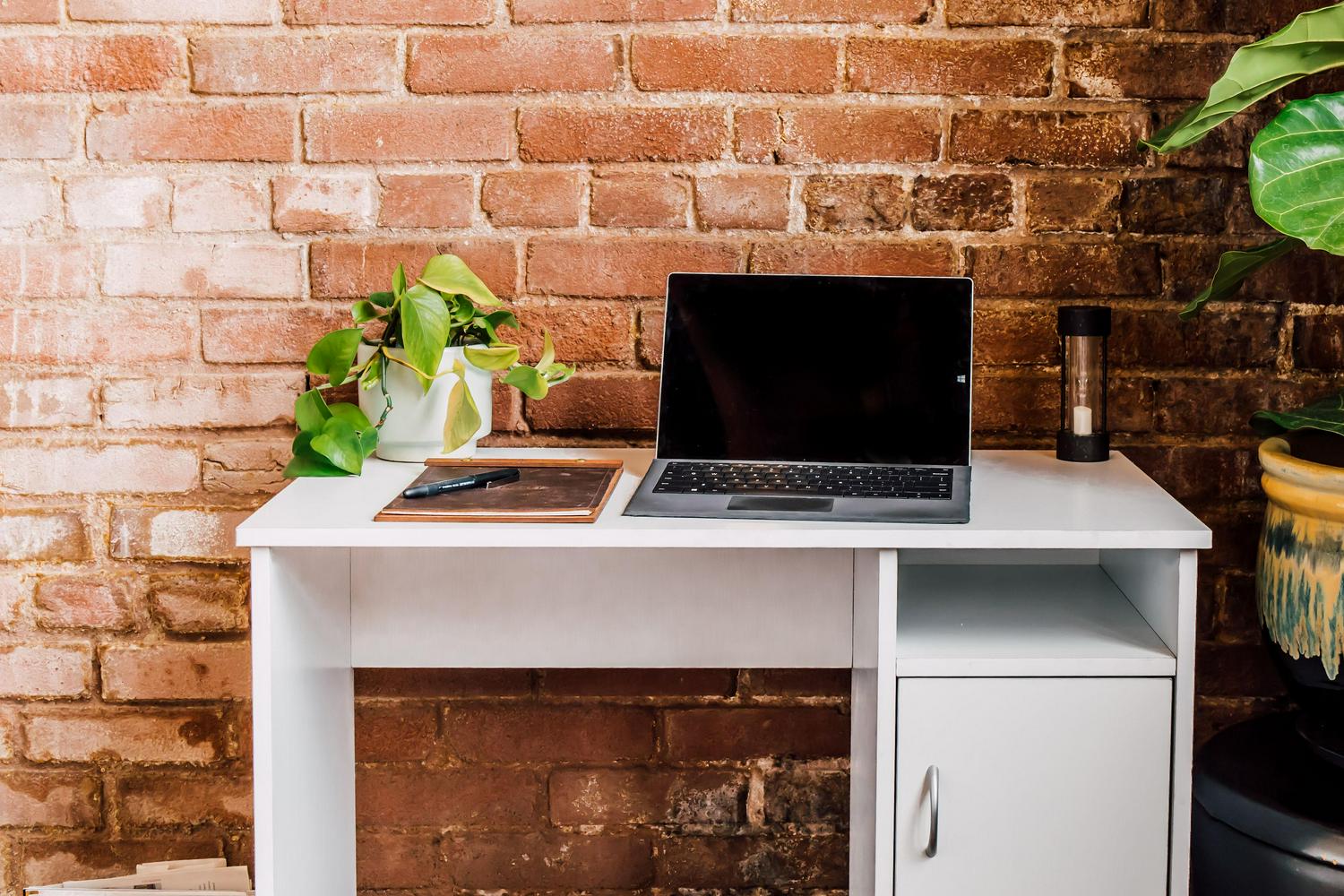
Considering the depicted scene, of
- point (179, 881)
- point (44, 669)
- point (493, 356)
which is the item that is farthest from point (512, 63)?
point (179, 881)

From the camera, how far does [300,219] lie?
158cm

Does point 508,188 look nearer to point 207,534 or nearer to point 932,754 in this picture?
point 207,534

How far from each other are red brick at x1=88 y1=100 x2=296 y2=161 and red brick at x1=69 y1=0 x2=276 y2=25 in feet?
0.36

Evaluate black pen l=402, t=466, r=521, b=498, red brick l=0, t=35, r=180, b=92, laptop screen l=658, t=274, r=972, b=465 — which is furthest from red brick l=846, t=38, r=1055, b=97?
red brick l=0, t=35, r=180, b=92

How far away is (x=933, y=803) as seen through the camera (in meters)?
1.16

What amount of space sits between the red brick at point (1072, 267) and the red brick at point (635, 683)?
0.69m

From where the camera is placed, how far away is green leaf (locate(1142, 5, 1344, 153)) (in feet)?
3.59

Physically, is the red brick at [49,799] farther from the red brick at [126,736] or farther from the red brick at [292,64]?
the red brick at [292,64]

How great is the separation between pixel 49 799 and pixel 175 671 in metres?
0.28

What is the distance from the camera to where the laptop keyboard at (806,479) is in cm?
122

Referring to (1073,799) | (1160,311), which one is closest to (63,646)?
(1073,799)

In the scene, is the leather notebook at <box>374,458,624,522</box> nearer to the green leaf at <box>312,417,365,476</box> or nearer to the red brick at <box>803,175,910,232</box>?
the green leaf at <box>312,417,365,476</box>

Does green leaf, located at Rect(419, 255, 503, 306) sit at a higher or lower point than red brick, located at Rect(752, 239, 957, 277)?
lower

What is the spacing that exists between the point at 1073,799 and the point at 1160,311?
73cm
